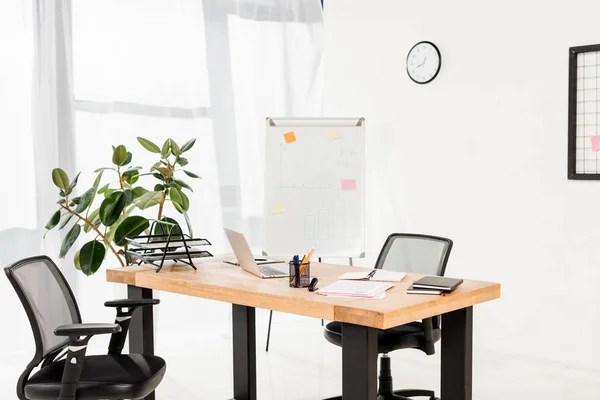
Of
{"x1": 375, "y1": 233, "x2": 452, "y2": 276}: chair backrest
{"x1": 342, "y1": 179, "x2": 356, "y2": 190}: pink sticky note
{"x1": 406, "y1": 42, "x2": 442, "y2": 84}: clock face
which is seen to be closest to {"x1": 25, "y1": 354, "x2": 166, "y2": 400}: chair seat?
{"x1": 375, "y1": 233, "x2": 452, "y2": 276}: chair backrest

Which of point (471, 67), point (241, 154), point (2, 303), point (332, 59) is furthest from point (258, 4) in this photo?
point (2, 303)

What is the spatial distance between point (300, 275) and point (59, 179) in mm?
1638

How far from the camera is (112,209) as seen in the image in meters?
3.70

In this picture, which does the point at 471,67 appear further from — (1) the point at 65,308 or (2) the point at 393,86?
(1) the point at 65,308

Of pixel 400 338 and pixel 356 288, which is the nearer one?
pixel 356 288

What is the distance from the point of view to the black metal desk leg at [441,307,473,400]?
268cm

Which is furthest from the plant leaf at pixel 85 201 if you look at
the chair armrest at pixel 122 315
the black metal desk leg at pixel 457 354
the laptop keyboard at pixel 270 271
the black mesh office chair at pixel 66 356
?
the black metal desk leg at pixel 457 354

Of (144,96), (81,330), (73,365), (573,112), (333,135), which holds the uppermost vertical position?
(144,96)

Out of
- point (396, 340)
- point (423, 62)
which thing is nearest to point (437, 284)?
point (396, 340)

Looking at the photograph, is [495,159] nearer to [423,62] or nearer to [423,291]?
[423,62]

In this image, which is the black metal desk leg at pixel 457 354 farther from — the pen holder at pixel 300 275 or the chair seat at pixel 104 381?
the chair seat at pixel 104 381

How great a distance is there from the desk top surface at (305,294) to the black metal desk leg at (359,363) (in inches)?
2.0

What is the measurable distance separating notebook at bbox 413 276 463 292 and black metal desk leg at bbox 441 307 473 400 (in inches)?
4.8

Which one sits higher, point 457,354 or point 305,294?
point 305,294
